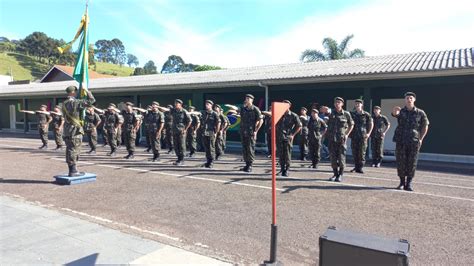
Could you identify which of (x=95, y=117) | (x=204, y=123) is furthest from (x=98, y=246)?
(x=95, y=117)

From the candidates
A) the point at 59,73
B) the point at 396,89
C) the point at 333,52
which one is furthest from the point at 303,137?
the point at 59,73

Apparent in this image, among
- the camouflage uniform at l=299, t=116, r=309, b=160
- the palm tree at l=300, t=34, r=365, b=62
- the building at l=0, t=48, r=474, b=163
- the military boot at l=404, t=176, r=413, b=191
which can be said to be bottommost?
the military boot at l=404, t=176, r=413, b=191

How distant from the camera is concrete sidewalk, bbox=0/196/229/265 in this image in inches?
147

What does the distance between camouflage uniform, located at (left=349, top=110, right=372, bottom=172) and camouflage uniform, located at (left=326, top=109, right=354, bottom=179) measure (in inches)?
67.9

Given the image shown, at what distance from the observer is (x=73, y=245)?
162 inches

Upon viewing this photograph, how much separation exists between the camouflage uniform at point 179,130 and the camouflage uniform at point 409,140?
6.25 m

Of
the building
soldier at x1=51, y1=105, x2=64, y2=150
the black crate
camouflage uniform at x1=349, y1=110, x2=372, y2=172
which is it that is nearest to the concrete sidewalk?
the black crate

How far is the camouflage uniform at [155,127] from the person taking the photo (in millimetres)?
11633

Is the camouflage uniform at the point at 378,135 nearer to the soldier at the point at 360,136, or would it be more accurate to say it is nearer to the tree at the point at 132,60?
the soldier at the point at 360,136

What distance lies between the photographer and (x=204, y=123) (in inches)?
413

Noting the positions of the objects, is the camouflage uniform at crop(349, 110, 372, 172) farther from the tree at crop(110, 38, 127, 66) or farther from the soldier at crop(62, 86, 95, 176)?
the tree at crop(110, 38, 127, 66)

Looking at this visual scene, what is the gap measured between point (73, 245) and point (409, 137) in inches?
255

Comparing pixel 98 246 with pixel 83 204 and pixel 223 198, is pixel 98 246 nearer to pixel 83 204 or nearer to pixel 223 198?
pixel 83 204

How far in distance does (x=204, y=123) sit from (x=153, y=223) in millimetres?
5615
